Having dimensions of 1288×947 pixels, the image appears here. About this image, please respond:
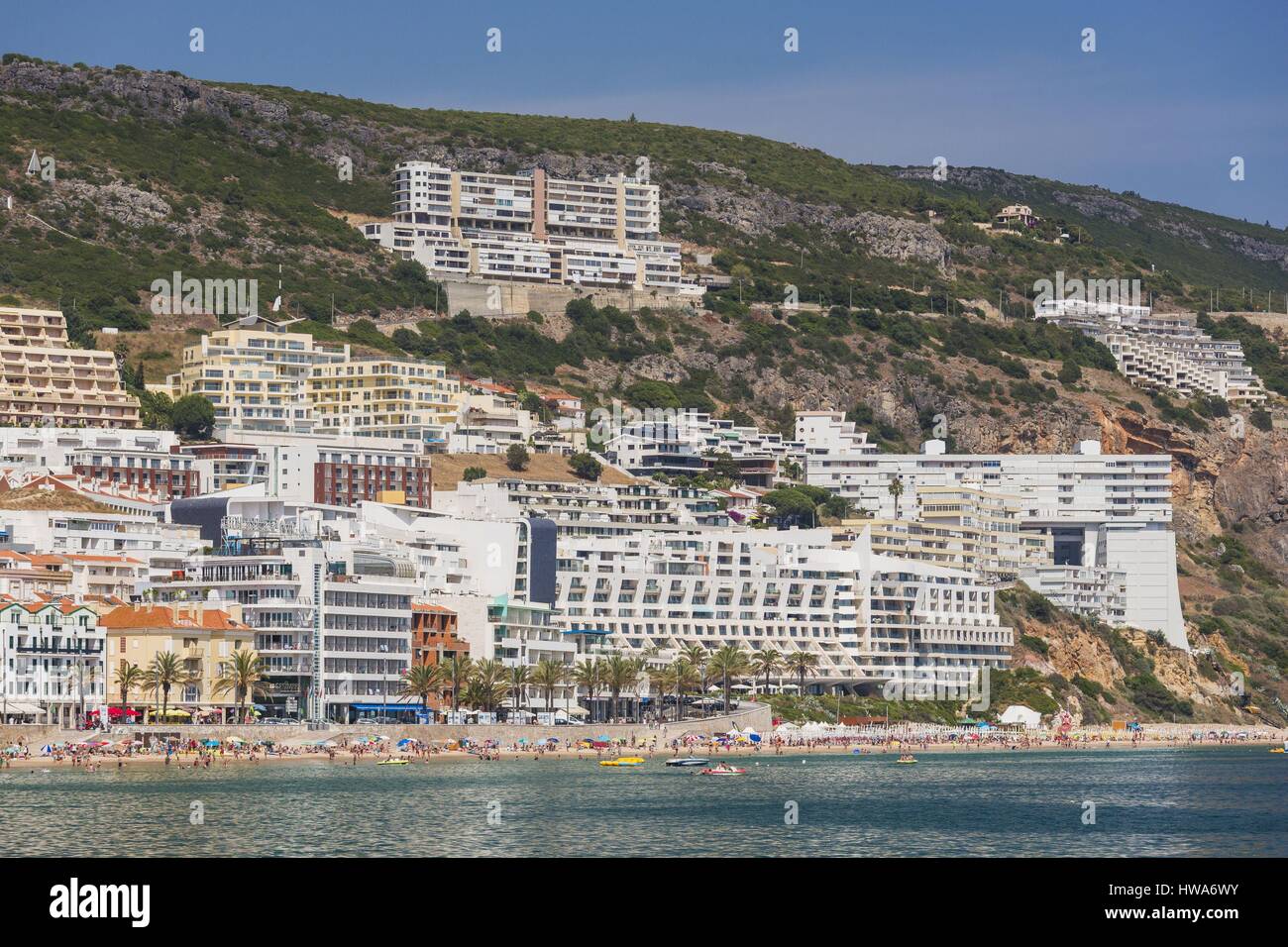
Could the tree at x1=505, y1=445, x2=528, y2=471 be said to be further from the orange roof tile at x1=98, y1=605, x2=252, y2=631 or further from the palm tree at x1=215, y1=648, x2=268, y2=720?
the palm tree at x1=215, y1=648, x2=268, y2=720

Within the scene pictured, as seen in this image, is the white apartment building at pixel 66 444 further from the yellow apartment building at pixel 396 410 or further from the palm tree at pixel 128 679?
the palm tree at pixel 128 679

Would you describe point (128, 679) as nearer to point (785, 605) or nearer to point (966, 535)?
point (785, 605)

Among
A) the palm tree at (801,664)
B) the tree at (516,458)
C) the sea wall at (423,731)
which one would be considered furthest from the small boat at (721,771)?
the tree at (516,458)

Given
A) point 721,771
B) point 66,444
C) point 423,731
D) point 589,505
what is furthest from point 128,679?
point 589,505

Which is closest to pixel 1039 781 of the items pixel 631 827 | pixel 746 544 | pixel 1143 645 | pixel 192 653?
pixel 631 827

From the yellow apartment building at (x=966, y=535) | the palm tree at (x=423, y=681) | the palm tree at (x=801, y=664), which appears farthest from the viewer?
the yellow apartment building at (x=966, y=535)
